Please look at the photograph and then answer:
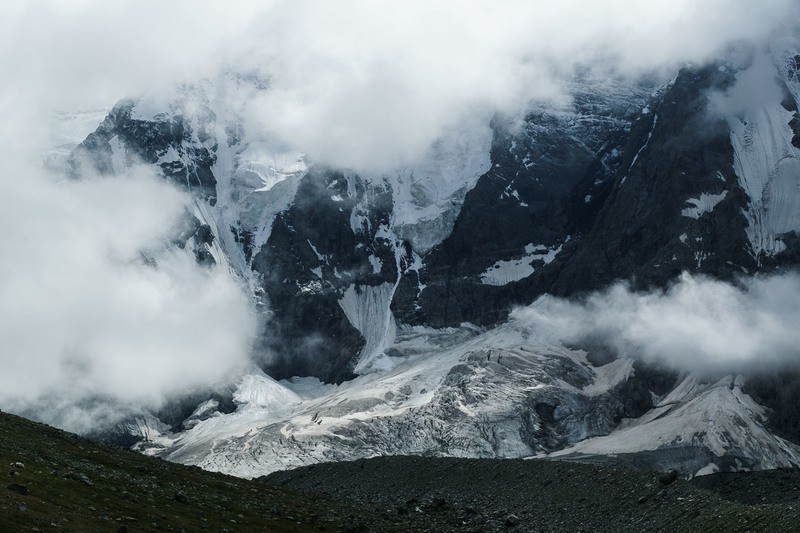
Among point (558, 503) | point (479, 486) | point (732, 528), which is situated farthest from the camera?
point (479, 486)

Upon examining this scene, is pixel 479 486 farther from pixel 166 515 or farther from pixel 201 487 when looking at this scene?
pixel 166 515

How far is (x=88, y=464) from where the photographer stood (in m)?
110

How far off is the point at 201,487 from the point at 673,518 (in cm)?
4904

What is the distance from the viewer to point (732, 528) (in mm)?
96375

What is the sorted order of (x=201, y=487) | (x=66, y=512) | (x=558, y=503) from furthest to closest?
(x=558, y=503), (x=201, y=487), (x=66, y=512)

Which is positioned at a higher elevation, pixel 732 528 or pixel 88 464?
pixel 88 464

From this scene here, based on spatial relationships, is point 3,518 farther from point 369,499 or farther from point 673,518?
point 369,499

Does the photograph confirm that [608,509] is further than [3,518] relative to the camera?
Yes

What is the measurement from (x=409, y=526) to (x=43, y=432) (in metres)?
41.7

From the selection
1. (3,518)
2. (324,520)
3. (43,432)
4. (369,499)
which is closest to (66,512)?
(3,518)

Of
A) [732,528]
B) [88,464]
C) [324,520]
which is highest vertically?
[88,464]

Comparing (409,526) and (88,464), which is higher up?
(88,464)

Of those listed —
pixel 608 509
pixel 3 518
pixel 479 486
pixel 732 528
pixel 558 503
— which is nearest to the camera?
pixel 3 518

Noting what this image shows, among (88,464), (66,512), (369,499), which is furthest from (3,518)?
(369,499)
